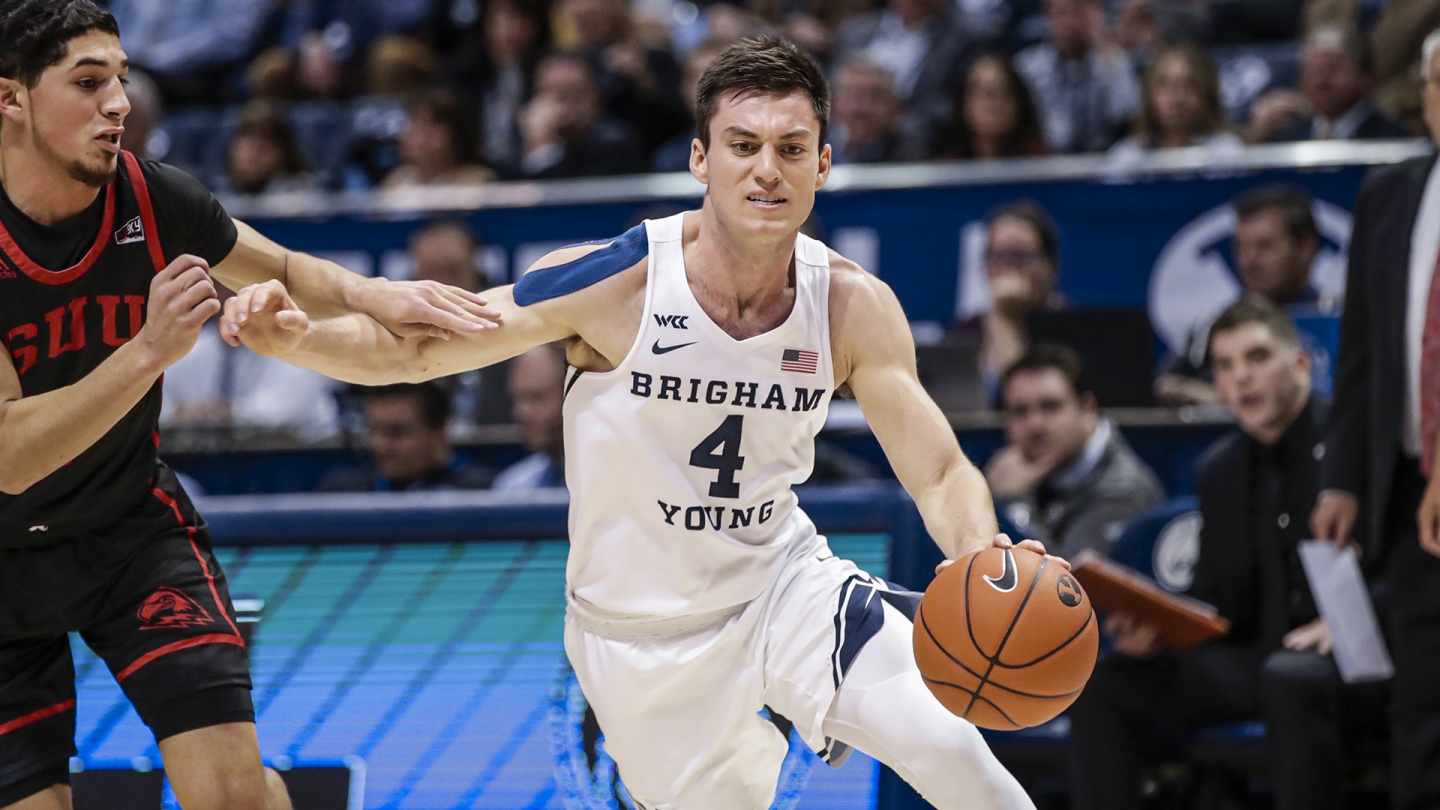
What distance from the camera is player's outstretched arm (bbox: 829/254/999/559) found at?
3.86 meters

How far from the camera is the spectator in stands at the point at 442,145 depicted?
9.77 meters

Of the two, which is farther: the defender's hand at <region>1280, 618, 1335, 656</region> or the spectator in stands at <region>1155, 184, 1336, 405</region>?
the spectator in stands at <region>1155, 184, 1336, 405</region>

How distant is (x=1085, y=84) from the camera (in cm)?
948

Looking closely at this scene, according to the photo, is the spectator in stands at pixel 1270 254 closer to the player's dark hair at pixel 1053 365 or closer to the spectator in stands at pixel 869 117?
the player's dark hair at pixel 1053 365

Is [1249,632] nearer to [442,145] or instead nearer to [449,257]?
[449,257]

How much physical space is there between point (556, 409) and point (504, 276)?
189cm

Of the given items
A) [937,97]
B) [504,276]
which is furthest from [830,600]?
[937,97]

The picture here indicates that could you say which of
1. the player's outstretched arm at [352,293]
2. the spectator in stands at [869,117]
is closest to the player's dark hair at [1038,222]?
the spectator in stands at [869,117]

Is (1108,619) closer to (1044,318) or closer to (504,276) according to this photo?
(1044,318)

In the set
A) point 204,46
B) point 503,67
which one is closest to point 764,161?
point 503,67

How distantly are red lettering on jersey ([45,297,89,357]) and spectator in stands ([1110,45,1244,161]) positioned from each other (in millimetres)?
5961

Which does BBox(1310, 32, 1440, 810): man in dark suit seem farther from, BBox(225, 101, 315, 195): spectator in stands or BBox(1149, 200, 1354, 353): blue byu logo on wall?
BBox(225, 101, 315, 195): spectator in stands

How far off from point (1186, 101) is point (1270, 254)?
→ 1.37 meters

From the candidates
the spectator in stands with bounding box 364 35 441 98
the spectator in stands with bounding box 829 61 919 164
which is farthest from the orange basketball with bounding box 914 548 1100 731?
the spectator in stands with bounding box 364 35 441 98
